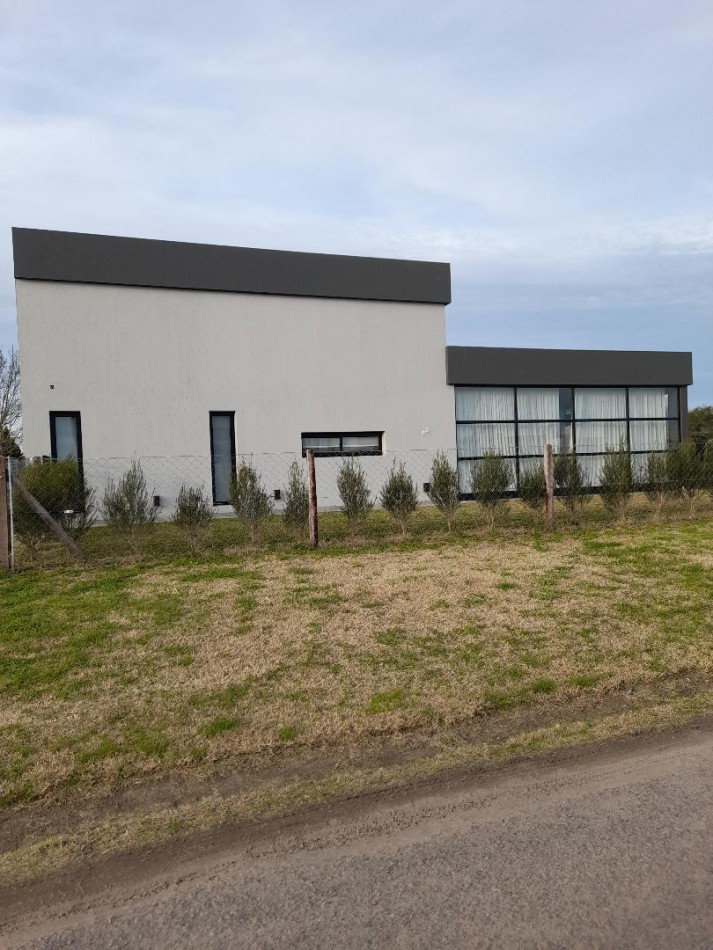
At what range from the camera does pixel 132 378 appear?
17.2 metres

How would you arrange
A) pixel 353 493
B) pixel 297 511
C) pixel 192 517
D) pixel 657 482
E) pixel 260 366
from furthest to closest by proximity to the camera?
pixel 260 366
pixel 657 482
pixel 353 493
pixel 297 511
pixel 192 517

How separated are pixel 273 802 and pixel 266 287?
16.0 meters

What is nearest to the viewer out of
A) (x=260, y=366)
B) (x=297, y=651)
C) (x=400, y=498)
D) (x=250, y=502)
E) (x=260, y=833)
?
(x=260, y=833)

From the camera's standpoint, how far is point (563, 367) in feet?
69.8

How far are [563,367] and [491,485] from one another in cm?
942

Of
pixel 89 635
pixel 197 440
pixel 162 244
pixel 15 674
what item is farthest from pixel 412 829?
pixel 162 244

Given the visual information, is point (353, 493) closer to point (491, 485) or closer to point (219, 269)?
point (491, 485)

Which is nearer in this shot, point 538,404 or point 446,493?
point 446,493

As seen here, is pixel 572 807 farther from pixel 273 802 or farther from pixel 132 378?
pixel 132 378

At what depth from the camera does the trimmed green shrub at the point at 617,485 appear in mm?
13922

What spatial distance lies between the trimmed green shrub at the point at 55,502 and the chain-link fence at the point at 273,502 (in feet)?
0.04

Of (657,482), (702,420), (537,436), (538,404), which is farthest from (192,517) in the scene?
(702,420)

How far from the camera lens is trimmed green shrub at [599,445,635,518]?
13.9 meters

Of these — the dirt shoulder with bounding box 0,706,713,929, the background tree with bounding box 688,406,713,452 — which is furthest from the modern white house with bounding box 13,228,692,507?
the background tree with bounding box 688,406,713,452
